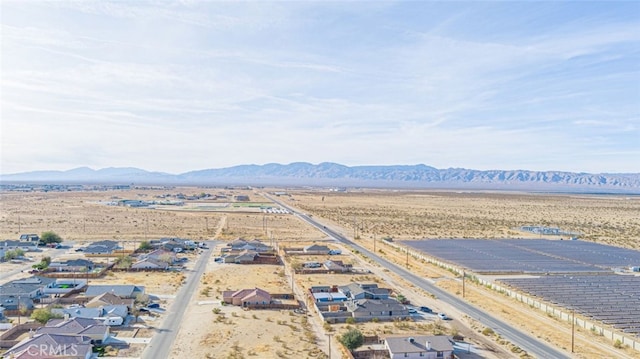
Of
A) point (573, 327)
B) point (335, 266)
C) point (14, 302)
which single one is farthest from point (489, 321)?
point (14, 302)

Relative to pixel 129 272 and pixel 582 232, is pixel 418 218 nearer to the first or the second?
pixel 582 232

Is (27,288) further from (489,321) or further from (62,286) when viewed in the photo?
(489,321)

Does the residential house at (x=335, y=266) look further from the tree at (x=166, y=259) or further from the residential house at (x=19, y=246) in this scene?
the residential house at (x=19, y=246)

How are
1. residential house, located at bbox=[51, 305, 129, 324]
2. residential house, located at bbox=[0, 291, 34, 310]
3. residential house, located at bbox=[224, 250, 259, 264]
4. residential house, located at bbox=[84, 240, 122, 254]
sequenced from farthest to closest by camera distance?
residential house, located at bbox=[84, 240, 122, 254], residential house, located at bbox=[224, 250, 259, 264], residential house, located at bbox=[0, 291, 34, 310], residential house, located at bbox=[51, 305, 129, 324]

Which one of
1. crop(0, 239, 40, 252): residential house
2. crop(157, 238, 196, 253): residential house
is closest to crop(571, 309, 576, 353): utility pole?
crop(157, 238, 196, 253): residential house

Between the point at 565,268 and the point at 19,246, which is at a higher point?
the point at 19,246

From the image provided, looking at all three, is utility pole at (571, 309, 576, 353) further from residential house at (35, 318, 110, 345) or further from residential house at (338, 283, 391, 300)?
residential house at (35, 318, 110, 345)
